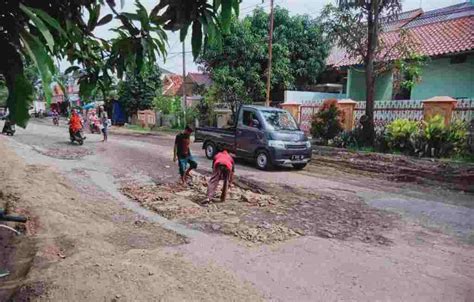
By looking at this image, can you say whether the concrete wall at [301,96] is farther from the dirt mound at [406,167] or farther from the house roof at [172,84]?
the house roof at [172,84]

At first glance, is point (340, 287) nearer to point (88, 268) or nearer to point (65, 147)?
point (88, 268)

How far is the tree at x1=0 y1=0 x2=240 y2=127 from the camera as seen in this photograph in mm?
1380

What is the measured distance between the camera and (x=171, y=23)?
1.97 m

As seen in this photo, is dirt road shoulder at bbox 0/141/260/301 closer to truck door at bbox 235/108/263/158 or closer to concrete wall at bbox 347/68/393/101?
truck door at bbox 235/108/263/158

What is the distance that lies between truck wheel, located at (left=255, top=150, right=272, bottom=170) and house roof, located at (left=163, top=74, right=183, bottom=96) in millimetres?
33237

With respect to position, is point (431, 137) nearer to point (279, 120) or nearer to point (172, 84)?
point (279, 120)

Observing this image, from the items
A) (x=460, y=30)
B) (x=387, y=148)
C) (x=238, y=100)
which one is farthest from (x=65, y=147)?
(x=460, y=30)

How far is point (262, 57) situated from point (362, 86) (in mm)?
5599

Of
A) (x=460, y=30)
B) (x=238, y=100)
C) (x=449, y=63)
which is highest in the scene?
(x=460, y=30)

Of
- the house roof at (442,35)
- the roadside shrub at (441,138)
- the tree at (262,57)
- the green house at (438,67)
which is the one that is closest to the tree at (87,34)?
the roadside shrub at (441,138)

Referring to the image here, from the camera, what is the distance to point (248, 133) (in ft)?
42.3

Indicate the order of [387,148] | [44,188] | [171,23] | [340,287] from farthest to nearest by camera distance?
1. [387,148]
2. [44,188]
3. [340,287]
4. [171,23]

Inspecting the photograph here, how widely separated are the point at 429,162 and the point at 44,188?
412 inches

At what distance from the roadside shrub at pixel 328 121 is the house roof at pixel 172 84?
2853 cm
